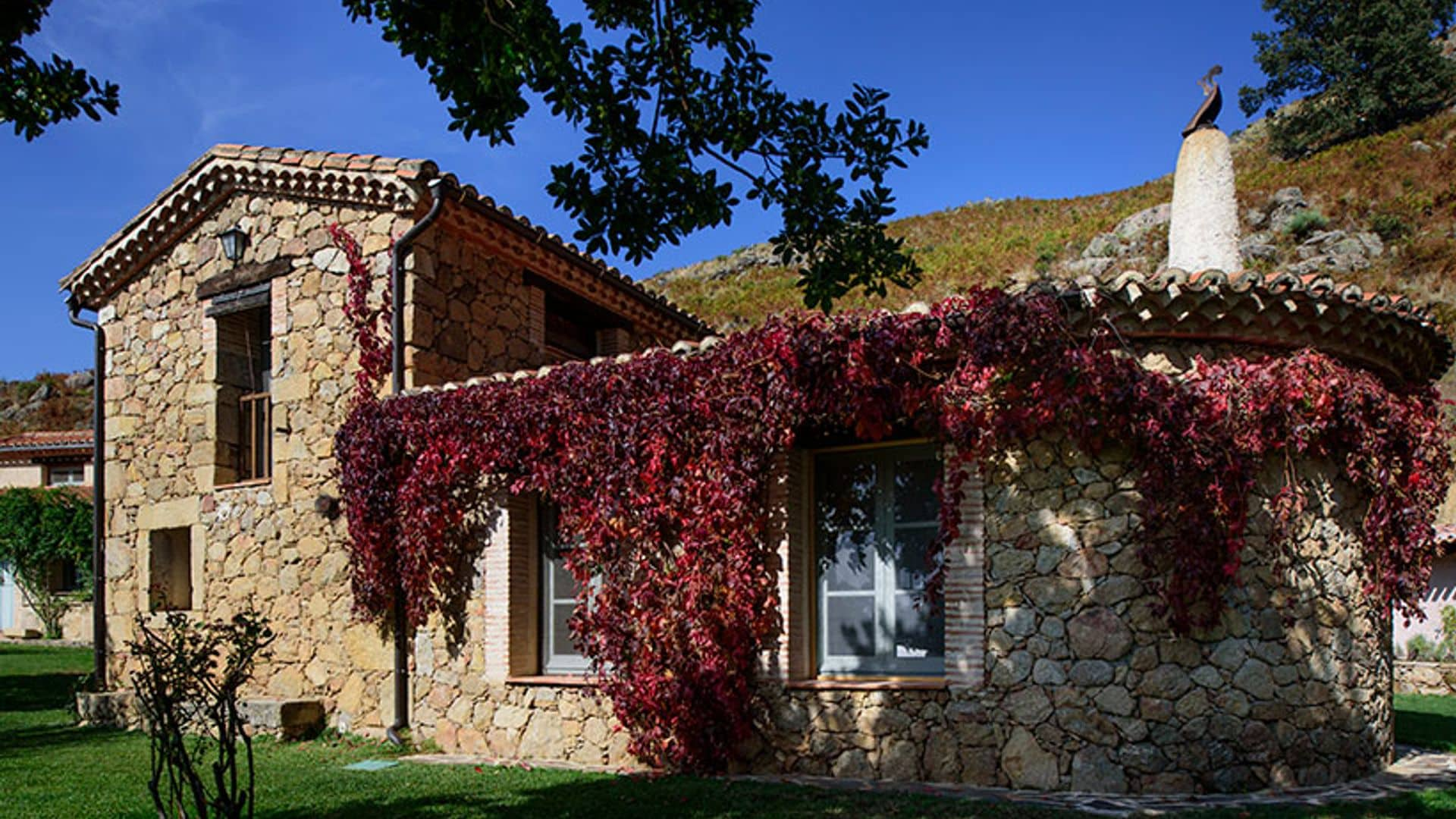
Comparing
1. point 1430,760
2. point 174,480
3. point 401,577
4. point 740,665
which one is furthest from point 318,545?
point 1430,760

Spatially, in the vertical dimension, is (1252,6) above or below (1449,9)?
above

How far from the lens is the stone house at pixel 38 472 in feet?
89.4

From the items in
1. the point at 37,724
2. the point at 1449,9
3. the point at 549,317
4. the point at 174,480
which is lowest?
the point at 37,724

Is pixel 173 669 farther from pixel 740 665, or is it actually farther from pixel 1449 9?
pixel 1449 9

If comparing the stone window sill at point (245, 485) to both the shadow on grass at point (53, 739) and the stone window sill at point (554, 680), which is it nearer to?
the shadow on grass at point (53, 739)

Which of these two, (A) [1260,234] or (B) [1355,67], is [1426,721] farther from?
(B) [1355,67]

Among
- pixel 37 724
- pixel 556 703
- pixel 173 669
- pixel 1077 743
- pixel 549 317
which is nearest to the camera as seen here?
pixel 173 669

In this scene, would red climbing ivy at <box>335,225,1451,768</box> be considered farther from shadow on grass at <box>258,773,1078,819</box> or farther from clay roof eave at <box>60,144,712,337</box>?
clay roof eave at <box>60,144,712,337</box>

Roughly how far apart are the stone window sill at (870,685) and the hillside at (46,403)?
4146cm

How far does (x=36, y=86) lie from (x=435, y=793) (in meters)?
5.33

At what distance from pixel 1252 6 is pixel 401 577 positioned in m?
58.2

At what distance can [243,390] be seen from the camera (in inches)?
488

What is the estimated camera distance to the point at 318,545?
10906 mm

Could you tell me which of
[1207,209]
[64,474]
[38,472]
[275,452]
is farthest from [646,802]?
[38,472]
